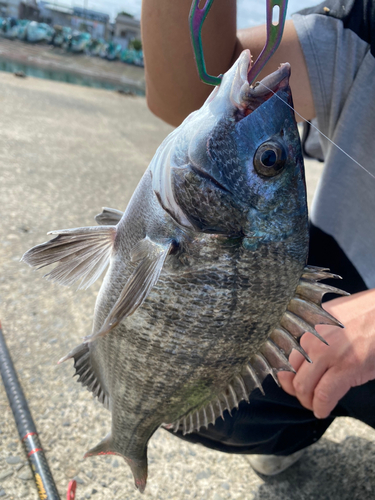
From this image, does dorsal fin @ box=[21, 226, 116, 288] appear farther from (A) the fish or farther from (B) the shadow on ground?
(B) the shadow on ground

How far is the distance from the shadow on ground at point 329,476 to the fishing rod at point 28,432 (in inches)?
35.5

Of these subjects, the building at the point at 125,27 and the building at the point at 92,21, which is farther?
the building at the point at 92,21

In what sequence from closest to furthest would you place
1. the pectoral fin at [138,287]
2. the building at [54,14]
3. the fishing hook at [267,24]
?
the fishing hook at [267,24], the pectoral fin at [138,287], the building at [54,14]

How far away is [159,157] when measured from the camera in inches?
40.5

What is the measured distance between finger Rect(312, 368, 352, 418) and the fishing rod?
3.31 ft

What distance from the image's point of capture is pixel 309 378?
133cm

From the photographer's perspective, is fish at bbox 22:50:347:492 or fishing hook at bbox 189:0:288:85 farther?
fish at bbox 22:50:347:492

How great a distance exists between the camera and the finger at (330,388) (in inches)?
50.2

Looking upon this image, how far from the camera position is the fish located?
3.00 feet

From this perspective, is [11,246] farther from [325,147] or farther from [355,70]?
[355,70]

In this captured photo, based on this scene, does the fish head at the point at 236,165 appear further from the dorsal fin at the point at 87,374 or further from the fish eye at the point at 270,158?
the dorsal fin at the point at 87,374

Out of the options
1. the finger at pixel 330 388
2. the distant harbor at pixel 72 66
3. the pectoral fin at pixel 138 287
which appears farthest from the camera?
the distant harbor at pixel 72 66

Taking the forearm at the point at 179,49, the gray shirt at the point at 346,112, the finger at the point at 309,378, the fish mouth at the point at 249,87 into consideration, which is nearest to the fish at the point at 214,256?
the fish mouth at the point at 249,87

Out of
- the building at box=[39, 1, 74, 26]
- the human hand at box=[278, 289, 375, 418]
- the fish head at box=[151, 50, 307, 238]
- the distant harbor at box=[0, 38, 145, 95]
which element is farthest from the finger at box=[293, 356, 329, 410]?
the building at box=[39, 1, 74, 26]
